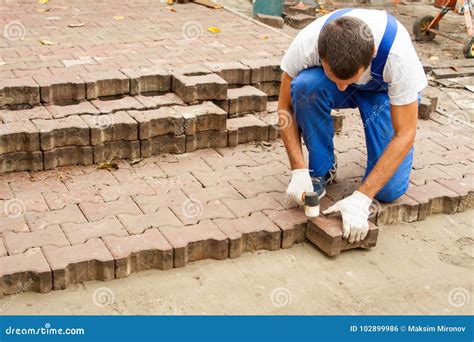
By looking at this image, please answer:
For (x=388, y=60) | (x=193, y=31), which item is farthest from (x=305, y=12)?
(x=388, y=60)

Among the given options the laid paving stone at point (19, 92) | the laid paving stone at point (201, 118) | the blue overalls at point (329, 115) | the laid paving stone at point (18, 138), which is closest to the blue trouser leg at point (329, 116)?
the blue overalls at point (329, 115)

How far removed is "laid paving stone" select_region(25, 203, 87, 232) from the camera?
12.5 ft

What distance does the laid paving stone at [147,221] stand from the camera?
379 centimetres

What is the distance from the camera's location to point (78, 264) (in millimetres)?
3426

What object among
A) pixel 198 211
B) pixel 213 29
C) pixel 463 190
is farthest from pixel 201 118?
pixel 213 29

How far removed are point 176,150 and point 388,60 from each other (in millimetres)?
1711

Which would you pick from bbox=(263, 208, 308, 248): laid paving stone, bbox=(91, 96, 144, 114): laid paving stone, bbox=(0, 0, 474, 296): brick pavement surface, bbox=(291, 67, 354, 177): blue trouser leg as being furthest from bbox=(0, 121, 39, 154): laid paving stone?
bbox=(291, 67, 354, 177): blue trouser leg

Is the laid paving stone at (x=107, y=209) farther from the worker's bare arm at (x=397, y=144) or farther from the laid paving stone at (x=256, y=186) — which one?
the worker's bare arm at (x=397, y=144)

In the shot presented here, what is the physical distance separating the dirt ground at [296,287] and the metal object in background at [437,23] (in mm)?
4499

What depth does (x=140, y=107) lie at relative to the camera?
487cm

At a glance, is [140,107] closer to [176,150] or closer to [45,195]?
Result: [176,150]

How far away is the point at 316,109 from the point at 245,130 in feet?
3.32

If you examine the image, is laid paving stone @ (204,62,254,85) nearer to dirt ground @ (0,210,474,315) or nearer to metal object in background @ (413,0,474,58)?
dirt ground @ (0,210,474,315)

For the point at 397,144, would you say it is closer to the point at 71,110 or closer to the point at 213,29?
the point at 71,110
